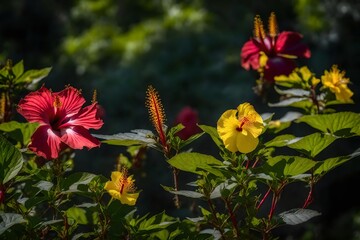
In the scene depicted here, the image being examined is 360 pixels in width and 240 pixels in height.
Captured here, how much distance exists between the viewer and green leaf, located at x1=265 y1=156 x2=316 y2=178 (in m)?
1.34

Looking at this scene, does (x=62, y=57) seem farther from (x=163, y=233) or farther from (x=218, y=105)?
(x=163, y=233)

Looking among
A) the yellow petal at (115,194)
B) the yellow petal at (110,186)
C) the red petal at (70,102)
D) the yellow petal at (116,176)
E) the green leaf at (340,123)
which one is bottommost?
the yellow petal at (115,194)

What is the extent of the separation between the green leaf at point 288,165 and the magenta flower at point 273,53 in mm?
590

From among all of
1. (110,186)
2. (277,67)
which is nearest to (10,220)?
(110,186)

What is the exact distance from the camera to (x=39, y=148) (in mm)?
1423

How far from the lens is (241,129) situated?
139 centimetres

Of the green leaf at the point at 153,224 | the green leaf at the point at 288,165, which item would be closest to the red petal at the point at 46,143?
the green leaf at the point at 153,224

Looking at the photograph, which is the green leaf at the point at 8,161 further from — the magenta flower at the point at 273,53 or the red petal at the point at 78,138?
the magenta flower at the point at 273,53

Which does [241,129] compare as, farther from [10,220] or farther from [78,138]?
[10,220]

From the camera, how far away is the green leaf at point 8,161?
4.40 ft

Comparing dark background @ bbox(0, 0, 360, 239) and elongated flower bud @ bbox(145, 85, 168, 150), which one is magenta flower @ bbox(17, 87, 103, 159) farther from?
dark background @ bbox(0, 0, 360, 239)

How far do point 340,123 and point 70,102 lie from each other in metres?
0.61

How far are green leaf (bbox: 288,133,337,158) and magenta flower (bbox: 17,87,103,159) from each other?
44 centimetres

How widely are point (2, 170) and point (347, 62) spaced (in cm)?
437
